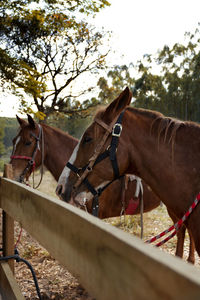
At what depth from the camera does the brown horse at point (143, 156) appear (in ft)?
7.46

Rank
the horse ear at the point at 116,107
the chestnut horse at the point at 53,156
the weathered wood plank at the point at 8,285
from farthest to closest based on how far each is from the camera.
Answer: the chestnut horse at the point at 53,156
the horse ear at the point at 116,107
the weathered wood plank at the point at 8,285

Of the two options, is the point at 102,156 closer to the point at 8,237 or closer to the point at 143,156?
the point at 143,156

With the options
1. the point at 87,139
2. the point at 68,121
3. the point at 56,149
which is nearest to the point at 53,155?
the point at 56,149

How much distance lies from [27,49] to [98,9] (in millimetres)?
7084

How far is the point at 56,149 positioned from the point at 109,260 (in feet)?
13.2

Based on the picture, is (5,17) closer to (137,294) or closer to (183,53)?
(137,294)

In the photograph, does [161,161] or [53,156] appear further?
[53,156]

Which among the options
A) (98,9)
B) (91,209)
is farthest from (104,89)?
(91,209)

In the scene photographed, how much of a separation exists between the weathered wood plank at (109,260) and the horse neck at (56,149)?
3.30 meters

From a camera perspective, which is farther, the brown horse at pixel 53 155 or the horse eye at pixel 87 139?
the brown horse at pixel 53 155

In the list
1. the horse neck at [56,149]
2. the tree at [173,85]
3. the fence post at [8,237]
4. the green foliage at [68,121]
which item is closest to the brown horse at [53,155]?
the horse neck at [56,149]

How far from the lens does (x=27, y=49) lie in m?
14.2

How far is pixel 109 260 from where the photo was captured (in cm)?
76

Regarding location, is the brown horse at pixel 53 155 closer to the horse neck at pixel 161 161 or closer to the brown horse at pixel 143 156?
the brown horse at pixel 143 156
